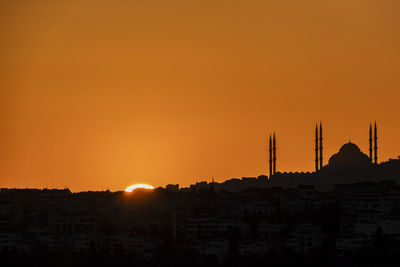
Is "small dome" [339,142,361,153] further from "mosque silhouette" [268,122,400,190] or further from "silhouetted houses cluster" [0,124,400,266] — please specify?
"silhouetted houses cluster" [0,124,400,266]

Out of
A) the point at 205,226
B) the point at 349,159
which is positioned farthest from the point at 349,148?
the point at 205,226

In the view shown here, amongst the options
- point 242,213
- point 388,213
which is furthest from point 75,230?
point 388,213

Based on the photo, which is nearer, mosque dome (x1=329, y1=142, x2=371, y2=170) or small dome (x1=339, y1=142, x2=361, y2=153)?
mosque dome (x1=329, y1=142, x2=371, y2=170)

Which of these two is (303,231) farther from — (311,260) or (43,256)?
(43,256)

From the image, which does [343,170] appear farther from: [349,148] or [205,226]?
[205,226]

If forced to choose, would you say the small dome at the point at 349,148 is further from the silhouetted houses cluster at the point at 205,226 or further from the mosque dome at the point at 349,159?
the silhouetted houses cluster at the point at 205,226

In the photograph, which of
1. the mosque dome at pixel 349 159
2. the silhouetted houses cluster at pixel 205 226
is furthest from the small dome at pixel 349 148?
the silhouetted houses cluster at pixel 205 226

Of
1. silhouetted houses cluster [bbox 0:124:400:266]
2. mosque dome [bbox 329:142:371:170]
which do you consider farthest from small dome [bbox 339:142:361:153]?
silhouetted houses cluster [bbox 0:124:400:266]

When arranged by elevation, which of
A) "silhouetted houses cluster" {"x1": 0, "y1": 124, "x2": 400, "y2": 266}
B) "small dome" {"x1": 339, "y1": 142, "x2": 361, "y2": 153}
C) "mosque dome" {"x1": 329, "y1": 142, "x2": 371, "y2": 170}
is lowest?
"silhouetted houses cluster" {"x1": 0, "y1": 124, "x2": 400, "y2": 266}
